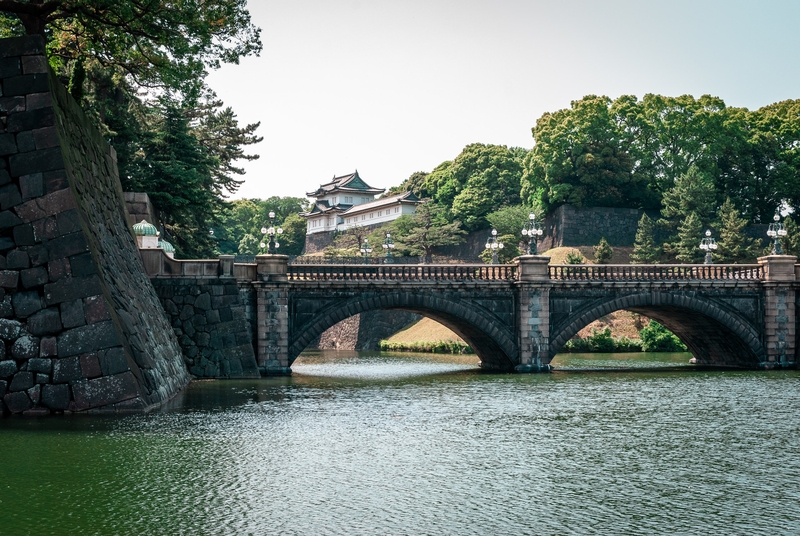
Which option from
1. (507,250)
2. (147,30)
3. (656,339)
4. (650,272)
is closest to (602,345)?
(656,339)

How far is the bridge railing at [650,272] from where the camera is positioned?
144 ft

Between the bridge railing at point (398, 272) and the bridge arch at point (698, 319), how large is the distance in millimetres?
3817

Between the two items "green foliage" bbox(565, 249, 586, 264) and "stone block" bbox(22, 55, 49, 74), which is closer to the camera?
"stone block" bbox(22, 55, 49, 74)

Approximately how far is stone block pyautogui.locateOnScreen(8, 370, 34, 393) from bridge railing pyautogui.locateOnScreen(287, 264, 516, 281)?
1986 centimetres

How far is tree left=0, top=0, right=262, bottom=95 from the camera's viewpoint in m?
27.1

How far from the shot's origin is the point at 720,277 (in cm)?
4500

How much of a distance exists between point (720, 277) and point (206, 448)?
108ft

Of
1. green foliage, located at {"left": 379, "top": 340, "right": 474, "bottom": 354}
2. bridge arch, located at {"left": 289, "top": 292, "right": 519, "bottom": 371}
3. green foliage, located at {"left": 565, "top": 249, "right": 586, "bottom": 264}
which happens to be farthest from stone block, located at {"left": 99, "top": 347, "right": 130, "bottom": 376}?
green foliage, located at {"left": 565, "top": 249, "right": 586, "bottom": 264}

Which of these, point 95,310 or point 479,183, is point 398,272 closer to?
point 95,310

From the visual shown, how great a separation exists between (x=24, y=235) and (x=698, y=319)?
115 ft

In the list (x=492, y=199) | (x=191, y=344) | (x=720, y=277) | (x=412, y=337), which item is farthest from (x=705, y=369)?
(x=492, y=199)

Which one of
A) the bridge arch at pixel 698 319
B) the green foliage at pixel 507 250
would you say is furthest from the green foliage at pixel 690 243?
the bridge arch at pixel 698 319

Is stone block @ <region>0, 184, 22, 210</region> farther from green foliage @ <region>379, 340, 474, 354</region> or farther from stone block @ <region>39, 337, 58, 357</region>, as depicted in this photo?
green foliage @ <region>379, 340, 474, 354</region>

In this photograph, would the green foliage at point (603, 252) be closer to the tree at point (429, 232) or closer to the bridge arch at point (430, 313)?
the tree at point (429, 232)
